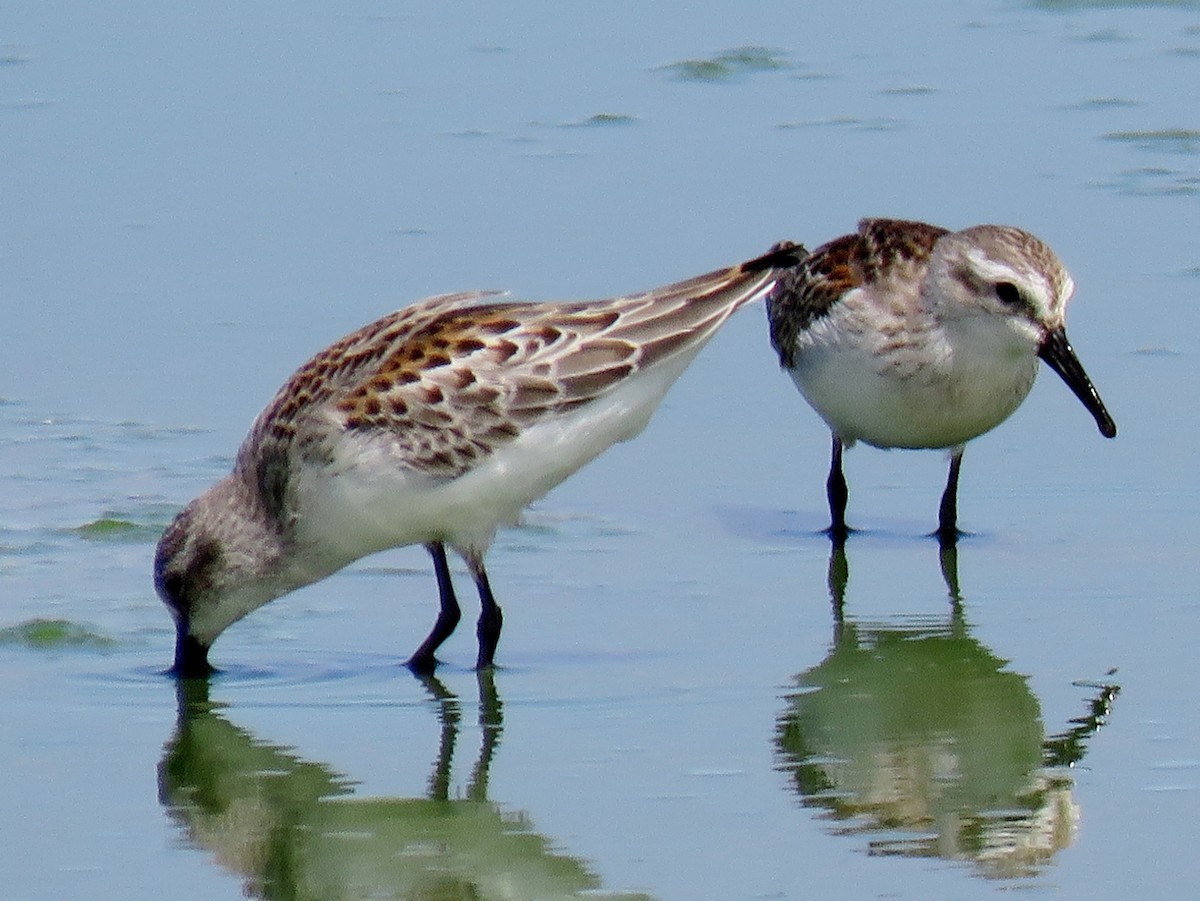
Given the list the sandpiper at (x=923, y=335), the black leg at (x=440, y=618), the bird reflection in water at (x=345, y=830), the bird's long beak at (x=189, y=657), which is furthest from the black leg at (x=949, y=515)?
the bird's long beak at (x=189, y=657)

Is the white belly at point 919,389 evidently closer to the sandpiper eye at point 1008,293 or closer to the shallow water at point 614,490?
the sandpiper eye at point 1008,293

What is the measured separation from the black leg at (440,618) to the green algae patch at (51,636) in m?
1.08

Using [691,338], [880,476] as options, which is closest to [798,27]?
[880,476]

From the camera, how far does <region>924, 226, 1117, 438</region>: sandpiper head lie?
9781mm

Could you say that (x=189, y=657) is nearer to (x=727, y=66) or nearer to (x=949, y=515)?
(x=949, y=515)

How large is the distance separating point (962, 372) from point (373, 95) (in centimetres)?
588

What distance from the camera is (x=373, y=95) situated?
15445mm

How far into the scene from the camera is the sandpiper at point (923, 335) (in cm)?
1012

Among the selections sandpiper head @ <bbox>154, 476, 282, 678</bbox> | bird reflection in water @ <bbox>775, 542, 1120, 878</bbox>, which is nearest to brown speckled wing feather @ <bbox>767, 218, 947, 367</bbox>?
bird reflection in water @ <bbox>775, 542, 1120, 878</bbox>

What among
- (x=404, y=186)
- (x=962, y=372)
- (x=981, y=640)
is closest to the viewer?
(x=981, y=640)

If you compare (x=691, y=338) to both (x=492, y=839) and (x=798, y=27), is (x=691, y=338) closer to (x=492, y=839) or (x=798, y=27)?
(x=492, y=839)

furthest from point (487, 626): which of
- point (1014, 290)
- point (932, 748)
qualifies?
point (1014, 290)

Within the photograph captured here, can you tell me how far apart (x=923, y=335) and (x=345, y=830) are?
4.20 metres

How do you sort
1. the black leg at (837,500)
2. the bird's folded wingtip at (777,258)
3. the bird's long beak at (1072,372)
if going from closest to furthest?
1. the bird's folded wingtip at (777,258)
2. the bird's long beak at (1072,372)
3. the black leg at (837,500)
